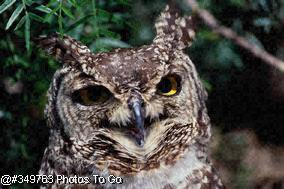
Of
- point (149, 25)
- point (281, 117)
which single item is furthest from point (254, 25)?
point (281, 117)

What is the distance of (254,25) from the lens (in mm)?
4332

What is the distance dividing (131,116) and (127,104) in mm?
40

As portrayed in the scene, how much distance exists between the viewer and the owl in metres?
2.80

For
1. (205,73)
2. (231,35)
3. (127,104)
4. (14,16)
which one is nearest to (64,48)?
(14,16)

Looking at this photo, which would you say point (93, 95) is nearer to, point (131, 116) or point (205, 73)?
point (131, 116)

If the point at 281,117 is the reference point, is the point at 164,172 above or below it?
below

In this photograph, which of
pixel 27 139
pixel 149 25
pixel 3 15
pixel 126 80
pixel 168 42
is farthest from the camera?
pixel 149 25

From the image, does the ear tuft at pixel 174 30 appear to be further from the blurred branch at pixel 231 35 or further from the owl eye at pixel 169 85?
the blurred branch at pixel 231 35

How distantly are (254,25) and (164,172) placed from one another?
1517 mm

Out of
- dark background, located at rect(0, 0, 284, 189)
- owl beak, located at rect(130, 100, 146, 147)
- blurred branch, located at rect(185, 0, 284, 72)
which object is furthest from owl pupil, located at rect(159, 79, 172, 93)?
blurred branch, located at rect(185, 0, 284, 72)

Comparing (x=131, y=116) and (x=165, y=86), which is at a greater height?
(x=165, y=86)

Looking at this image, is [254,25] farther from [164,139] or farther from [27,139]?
[164,139]

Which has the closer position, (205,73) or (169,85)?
(169,85)

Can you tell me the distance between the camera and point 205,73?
465 cm
